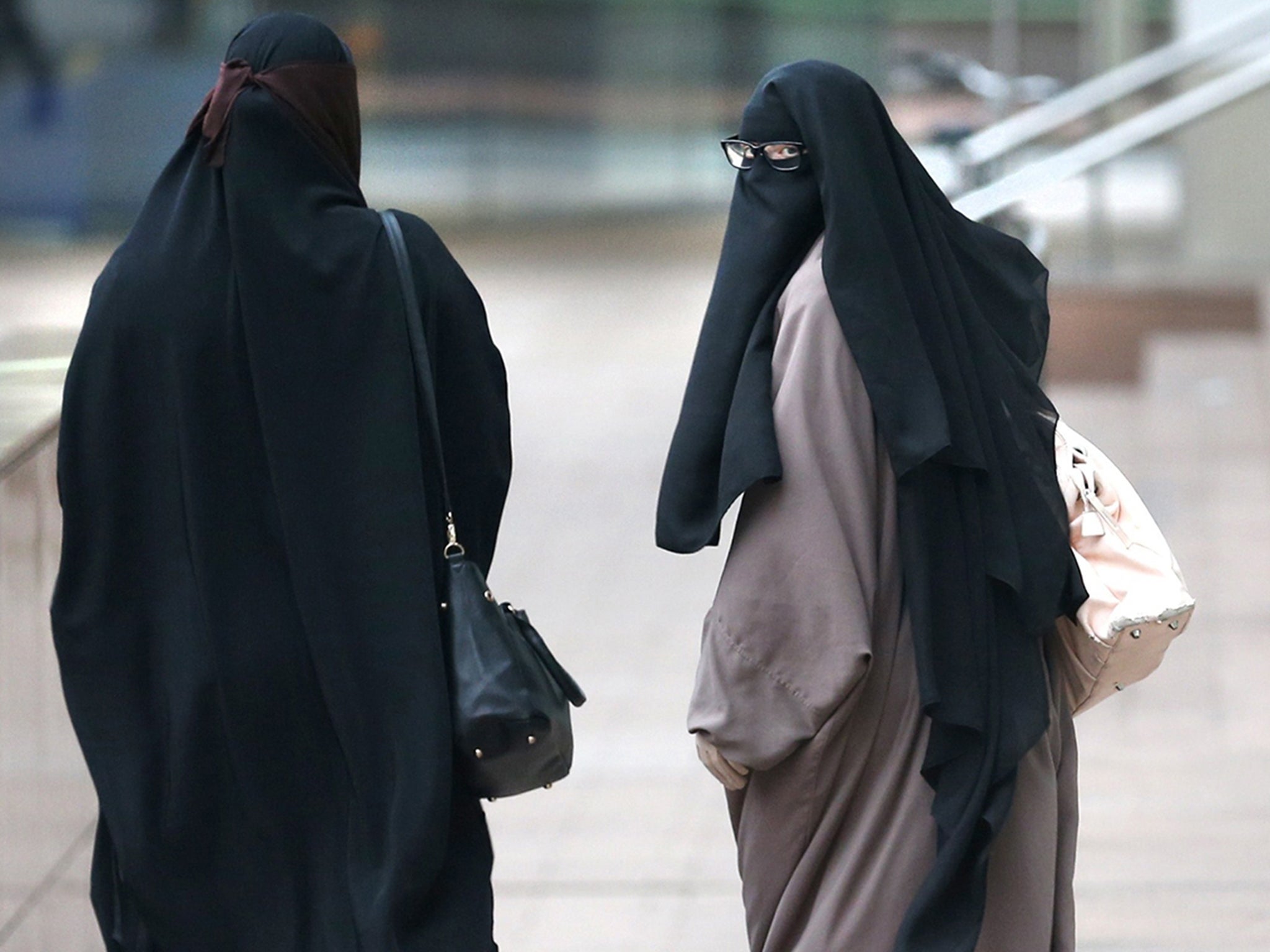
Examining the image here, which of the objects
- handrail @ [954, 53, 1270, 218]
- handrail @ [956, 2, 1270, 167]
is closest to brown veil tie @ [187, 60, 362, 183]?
handrail @ [954, 53, 1270, 218]

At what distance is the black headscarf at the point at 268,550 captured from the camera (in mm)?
2684

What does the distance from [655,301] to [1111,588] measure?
937 centimetres

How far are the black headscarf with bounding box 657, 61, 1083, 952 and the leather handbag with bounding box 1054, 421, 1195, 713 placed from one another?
0.15ft

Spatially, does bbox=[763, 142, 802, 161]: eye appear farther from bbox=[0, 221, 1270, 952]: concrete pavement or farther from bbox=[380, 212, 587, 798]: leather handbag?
bbox=[0, 221, 1270, 952]: concrete pavement

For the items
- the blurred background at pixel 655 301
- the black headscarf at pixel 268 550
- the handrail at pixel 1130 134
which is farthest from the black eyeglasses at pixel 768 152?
the handrail at pixel 1130 134

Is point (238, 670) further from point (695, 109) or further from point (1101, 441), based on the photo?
point (695, 109)

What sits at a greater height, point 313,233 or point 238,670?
point 313,233

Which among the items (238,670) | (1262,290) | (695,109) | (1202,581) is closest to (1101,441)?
(1202,581)

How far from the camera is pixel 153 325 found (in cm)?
269

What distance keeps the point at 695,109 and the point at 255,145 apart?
40.0ft

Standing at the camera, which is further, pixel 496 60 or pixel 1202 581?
pixel 496 60

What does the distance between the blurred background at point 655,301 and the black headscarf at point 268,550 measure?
63 centimetres

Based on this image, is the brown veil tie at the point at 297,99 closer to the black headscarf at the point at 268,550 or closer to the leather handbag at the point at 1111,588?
the black headscarf at the point at 268,550

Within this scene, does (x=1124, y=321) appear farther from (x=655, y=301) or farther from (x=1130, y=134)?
(x=655, y=301)
